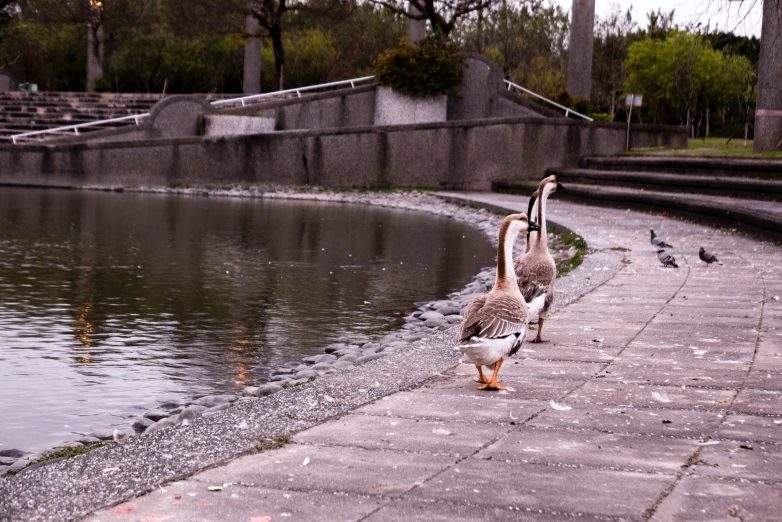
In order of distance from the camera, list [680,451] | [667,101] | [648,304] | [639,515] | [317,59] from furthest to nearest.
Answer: [317,59]
[667,101]
[648,304]
[680,451]
[639,515]

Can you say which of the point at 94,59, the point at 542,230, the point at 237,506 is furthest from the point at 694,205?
the point at 94,59

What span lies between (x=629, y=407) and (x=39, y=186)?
2660 cm

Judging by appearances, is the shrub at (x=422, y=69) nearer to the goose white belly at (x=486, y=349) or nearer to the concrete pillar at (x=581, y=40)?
the concrete pillar at (x=581, y=40)

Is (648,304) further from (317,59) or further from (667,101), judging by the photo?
(317,59)

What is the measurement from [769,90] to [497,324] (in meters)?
19.3

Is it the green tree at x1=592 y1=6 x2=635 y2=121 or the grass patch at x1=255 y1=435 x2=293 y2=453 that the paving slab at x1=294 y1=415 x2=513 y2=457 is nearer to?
the grass patch at x1=255 y1=435 x2=293 y2=453

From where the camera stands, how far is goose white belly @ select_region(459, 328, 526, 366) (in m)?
5.96

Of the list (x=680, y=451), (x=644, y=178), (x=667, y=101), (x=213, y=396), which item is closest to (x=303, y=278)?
(x=213, y=396)

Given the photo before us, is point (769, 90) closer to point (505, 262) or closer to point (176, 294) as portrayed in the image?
point (176, 294)

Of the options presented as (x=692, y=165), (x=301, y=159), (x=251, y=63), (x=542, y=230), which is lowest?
(x=542, y=230)

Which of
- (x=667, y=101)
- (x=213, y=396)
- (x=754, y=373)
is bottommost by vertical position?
(x=213, y=396)

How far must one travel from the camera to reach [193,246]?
16.3 meters

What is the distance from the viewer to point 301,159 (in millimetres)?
29734

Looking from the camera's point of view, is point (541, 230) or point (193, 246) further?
point (193, 246)
